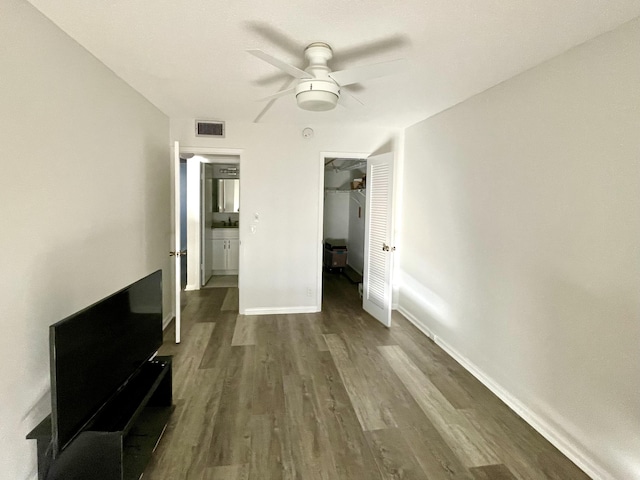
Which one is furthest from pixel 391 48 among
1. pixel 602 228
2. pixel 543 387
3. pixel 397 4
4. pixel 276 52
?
pixel 543 387

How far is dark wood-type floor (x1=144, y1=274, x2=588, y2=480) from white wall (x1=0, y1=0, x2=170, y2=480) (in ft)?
2.79

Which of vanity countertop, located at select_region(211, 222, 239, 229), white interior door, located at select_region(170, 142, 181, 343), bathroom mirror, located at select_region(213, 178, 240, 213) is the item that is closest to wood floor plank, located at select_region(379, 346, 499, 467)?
white interior door, located at select_region(170, 142, 181, 343)

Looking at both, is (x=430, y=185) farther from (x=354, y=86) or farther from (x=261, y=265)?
(x=261, y=265)

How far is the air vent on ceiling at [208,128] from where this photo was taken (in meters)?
4.09

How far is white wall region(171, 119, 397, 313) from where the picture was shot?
4266 mm

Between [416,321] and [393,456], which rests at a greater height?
[416,321]

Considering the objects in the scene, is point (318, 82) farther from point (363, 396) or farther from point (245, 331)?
point (245, 331)

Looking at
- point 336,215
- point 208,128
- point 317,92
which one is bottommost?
point 336,215

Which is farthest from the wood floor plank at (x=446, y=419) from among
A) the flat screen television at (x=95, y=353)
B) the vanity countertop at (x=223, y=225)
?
the vanity countertop at (x=223, y=225)

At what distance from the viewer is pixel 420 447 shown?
2104 mm

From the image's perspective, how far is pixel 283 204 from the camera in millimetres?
4383

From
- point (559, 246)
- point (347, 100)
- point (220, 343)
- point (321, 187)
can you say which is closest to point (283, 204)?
point (321, 187)

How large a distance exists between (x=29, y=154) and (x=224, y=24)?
118 centimetres

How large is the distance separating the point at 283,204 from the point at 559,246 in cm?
302
